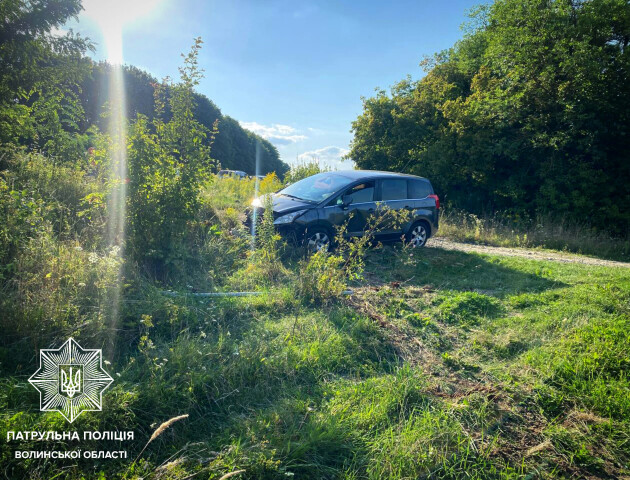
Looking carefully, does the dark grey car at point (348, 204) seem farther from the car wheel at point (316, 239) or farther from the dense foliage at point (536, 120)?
the dense foliage at point (536, 120)

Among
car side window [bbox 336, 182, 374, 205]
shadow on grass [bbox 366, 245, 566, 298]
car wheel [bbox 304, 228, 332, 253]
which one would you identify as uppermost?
car side window [bbox 336, 182, 374, 205]

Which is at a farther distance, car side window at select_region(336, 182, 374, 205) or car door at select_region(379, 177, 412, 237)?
car door at select_region(379, 177, 412, 237)

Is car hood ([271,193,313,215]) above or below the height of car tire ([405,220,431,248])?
above

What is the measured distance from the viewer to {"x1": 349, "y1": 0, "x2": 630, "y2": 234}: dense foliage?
12.7m

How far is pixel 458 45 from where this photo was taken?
68.5 ft

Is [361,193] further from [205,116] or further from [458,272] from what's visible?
[205,116]

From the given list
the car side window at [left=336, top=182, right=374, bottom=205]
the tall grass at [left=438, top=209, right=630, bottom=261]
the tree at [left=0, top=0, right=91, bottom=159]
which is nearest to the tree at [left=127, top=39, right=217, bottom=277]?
the tree at [left=0, top=0, right=91, bottom=159]

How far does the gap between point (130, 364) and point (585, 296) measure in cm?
578

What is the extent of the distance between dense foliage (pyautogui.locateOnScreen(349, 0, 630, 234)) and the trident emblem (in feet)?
49.8

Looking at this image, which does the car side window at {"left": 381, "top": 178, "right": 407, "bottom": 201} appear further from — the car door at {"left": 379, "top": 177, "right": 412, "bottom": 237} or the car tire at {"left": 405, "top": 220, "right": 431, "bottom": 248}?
the car tire at {"left": 405, "top": 220, "right": 431, "bottom": 248}

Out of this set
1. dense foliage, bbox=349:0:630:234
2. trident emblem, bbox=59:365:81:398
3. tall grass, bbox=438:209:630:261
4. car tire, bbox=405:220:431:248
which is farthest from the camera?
dense foliage, bbox=349:0:630:234

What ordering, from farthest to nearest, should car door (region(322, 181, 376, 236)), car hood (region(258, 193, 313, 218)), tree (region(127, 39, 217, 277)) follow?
1. car door (region(322, 181, 376, 236))
2. car hood (region(258, 193, 313, 218))
3. tree (region(127, 39, 217, 277))

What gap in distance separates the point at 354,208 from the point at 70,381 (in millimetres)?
6048

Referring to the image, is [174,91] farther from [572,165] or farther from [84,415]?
[572,165]
